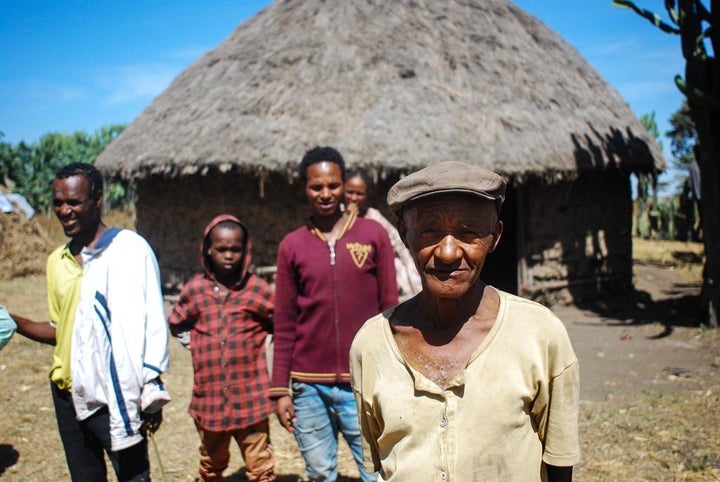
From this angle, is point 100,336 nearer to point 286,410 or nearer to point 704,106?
point 286,410

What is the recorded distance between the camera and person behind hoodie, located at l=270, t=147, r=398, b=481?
2518mm

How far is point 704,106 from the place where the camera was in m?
6.98

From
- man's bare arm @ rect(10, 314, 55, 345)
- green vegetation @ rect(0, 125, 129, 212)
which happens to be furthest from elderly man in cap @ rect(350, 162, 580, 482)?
green vegetation @ rect(0, 125, 129, 212)

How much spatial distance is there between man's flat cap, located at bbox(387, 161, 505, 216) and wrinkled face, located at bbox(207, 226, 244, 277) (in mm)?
1629

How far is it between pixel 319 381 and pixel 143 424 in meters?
0.70

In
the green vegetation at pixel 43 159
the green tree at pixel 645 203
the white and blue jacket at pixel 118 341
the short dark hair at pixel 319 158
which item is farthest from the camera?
the green vegetation at pixel 43 159

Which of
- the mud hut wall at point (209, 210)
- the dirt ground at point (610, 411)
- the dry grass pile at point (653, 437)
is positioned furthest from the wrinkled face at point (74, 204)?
the mud hut wall at point (209, 210)

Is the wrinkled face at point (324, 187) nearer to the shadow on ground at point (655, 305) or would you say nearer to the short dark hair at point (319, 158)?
the short dark hair at point (319, 158)

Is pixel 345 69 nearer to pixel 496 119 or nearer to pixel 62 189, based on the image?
pixel 496 119

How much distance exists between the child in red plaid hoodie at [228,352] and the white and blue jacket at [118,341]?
44cm

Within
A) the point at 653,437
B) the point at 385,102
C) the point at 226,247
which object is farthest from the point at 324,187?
the point at 385,102

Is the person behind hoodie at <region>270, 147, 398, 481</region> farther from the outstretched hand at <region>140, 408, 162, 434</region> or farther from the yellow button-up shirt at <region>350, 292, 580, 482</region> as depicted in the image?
the yellow button-up shirt at <region>350, 292, 580, 482</region>

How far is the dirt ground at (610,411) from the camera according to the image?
364cm

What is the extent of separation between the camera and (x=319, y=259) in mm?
2535
